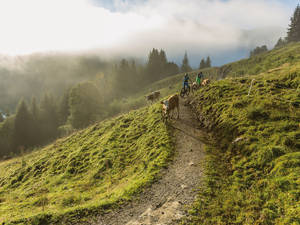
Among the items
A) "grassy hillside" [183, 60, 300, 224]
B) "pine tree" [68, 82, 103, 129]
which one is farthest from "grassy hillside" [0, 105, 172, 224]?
"pine tree" [68, 82, 103, 129]

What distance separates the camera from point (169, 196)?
712 centimetres

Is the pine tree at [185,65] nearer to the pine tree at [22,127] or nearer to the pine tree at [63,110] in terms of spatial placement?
the pine tree at [63,110]

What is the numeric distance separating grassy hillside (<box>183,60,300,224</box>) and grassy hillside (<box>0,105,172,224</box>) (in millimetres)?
3149

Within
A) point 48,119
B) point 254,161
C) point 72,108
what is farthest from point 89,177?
point 48,119

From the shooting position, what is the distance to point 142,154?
1198 cm

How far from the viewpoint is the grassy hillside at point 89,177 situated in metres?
7.21

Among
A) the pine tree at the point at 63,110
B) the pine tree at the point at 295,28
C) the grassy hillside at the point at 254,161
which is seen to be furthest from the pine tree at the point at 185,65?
the grassy hillside at the point at 254,161

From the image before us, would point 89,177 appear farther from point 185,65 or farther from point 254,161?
point 185,65

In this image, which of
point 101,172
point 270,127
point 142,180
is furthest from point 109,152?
point 270,127

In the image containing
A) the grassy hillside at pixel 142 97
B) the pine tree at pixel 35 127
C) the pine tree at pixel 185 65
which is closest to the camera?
the grassy hillside at pixel 142 97

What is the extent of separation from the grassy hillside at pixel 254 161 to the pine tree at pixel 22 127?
6578cm

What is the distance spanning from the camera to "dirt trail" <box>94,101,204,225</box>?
6.04 metres

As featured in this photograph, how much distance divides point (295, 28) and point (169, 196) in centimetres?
13477

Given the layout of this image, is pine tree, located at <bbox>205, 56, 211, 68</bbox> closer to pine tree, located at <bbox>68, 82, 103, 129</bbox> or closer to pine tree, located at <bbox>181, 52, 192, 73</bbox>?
pine tree, located at <bbox>181, 52, 192, 73</bbox>
